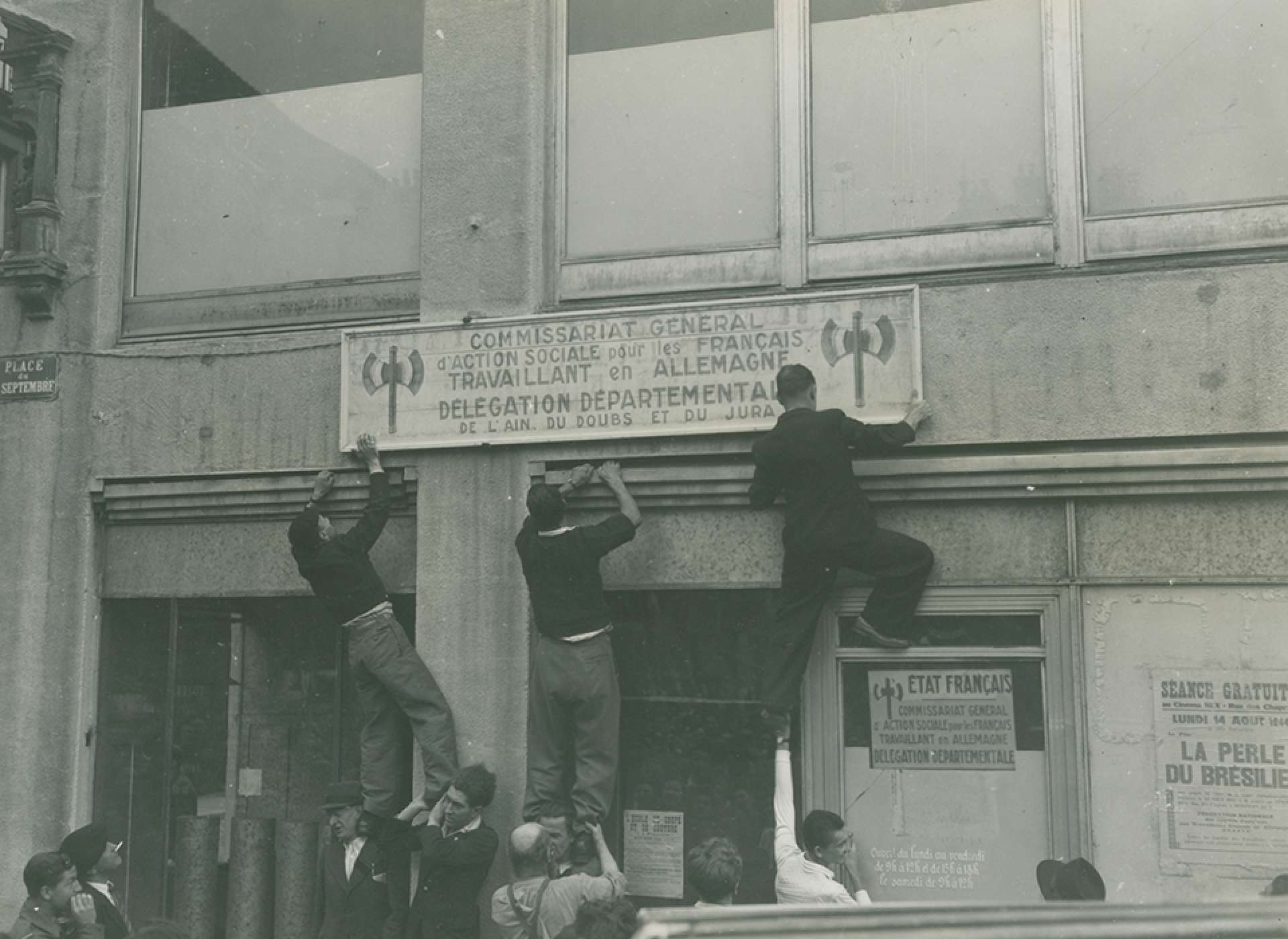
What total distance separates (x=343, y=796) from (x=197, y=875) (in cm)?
148

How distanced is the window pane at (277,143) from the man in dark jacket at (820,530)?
2.82 metres

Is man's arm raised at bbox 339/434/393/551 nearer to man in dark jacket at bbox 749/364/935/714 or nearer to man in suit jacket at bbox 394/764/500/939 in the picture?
man in suit jacket at bbox 394/764/500/939

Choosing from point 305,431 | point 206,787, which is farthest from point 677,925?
point 206,787

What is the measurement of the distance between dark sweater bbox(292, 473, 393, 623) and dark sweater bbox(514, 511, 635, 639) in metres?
0.90

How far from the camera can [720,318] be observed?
7441mm

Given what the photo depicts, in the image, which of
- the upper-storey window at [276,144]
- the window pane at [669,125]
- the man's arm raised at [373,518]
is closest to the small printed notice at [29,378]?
the upper-storey window at [276,144]

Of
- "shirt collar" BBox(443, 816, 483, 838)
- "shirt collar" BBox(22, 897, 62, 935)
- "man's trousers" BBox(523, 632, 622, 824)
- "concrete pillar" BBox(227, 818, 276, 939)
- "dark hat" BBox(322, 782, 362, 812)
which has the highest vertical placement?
"man's trousers" BBox(523, 632, 622, 824)

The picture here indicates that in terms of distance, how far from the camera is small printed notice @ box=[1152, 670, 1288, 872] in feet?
20.9

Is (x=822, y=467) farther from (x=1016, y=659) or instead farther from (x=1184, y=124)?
(x=1184, y=124)

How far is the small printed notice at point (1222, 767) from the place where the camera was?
251 inches

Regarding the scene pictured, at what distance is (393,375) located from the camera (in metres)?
8.00

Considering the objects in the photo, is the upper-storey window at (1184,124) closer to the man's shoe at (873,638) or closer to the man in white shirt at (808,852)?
the man's shoe at (873,638)

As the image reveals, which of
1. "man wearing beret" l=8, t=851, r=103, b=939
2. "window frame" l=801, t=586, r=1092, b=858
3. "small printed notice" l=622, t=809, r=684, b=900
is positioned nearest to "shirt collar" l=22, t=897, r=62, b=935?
"man wearing beret" l=8, t=851, r=103, b=939

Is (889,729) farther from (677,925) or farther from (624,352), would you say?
(677,925)
